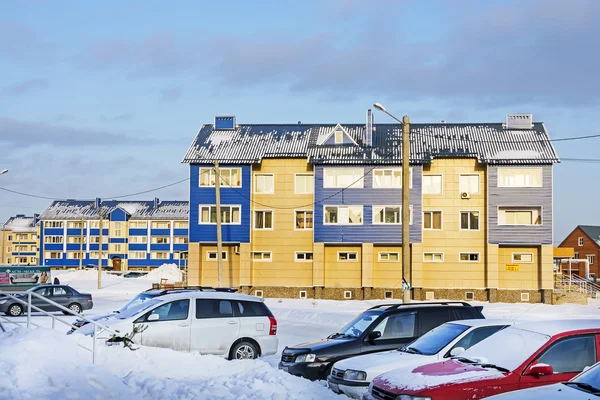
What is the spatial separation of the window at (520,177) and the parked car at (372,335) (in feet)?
108

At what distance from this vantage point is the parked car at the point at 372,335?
44.4 feet

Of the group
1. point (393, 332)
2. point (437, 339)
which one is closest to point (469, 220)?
point (393, 332)

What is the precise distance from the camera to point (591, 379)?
721cm

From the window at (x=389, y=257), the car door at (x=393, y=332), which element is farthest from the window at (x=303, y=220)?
the car door at (x=393, y=332)

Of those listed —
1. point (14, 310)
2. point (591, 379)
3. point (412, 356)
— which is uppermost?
point (591, 379)

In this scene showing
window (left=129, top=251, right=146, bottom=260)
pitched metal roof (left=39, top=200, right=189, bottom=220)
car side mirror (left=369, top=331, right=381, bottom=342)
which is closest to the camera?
car side mirror (left=369, top=331, right=381, bottom=342)

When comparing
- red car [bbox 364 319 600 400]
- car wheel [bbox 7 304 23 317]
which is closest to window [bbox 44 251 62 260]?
car wheel [bbox 7 304 23 317]

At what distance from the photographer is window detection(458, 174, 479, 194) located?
47094 mm

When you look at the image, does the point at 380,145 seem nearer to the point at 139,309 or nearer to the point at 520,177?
the point at 520,177

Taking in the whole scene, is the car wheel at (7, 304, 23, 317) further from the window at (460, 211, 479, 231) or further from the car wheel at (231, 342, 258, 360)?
the window at (460, 211, 479, 231)

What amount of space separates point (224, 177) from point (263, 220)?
12.5 ft

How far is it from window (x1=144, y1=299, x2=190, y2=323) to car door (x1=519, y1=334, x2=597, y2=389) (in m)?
9.05

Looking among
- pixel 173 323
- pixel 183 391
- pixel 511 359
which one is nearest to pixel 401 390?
pixel 511 359

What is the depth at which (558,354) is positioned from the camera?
360 inches
